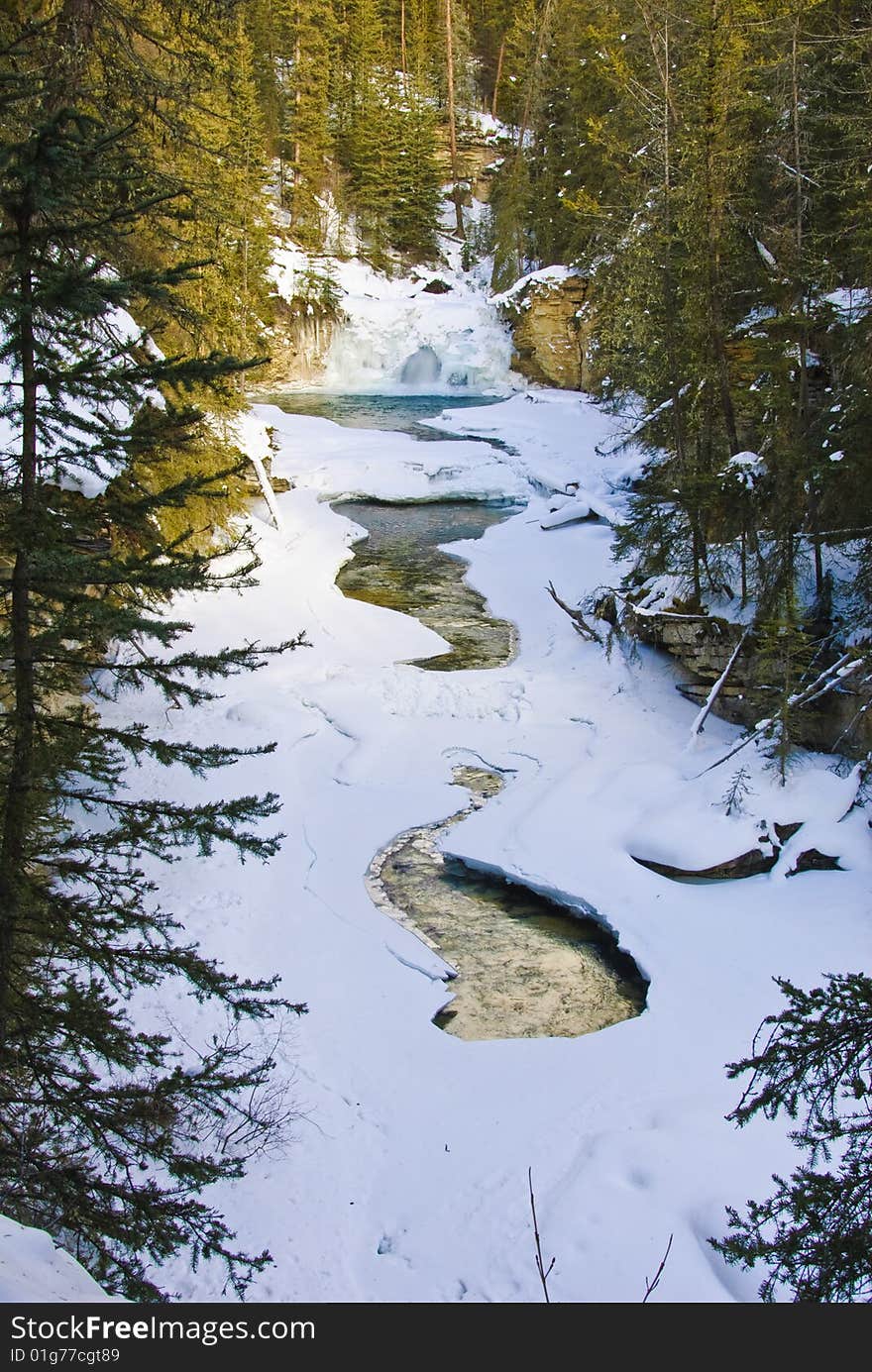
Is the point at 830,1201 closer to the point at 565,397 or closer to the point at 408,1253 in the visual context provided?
the point at 408,1253

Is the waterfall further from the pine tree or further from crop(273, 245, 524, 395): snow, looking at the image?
the pine tree

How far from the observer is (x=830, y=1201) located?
9.89 feet

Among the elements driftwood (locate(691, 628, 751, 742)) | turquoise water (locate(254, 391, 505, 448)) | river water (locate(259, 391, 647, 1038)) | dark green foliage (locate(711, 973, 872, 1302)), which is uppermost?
turquoise water (locate(254, 391, 505, 448))

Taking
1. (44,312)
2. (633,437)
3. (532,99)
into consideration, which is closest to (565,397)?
(532,99)

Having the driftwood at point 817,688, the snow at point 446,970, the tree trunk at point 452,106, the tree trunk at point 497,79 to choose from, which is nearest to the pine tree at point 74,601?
the snow at point 446,970

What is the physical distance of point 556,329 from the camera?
32906 millimetres

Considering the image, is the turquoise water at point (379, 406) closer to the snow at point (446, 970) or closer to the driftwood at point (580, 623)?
the driftwood at point (580, 623)

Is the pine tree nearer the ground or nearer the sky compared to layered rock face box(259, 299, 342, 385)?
nearer the ground

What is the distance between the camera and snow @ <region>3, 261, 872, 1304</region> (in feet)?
17.9

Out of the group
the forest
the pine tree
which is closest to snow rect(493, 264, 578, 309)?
the forest

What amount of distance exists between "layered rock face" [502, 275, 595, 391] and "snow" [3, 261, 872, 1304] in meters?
18.0
